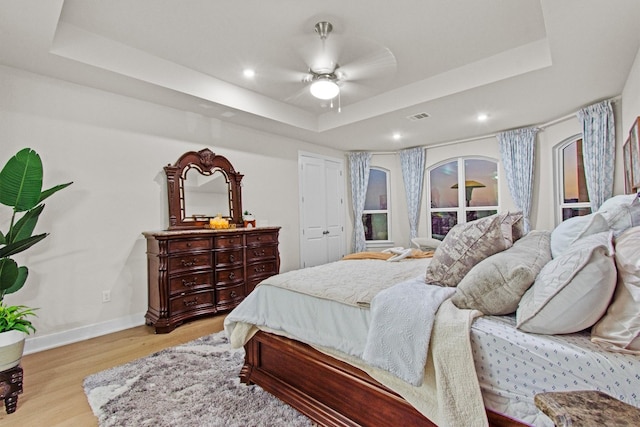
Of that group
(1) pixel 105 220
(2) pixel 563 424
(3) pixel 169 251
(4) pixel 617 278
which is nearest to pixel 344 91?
(3) pixel 169 251

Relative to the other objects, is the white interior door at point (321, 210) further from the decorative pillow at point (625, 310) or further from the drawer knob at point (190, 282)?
the decorative pillow at point (625, 310)

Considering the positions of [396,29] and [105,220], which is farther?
[105,220]

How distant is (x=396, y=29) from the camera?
8.79 ft

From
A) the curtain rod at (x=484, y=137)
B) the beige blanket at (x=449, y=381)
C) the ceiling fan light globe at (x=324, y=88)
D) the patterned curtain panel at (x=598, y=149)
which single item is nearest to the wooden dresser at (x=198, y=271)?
the ceiling fan light globe at (x=324, y=88)

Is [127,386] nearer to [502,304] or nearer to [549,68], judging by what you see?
[502,304]

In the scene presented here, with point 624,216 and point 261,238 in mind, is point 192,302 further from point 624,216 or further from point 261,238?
point 624,216

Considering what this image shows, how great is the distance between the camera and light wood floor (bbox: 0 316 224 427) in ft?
6.05

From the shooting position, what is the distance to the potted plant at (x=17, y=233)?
1979 mm

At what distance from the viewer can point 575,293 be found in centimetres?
104

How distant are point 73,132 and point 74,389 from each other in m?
2.35

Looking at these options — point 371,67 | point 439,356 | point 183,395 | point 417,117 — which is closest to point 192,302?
point 183,395

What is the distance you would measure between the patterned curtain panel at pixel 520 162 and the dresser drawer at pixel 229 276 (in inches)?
169

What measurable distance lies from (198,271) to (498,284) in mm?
3041

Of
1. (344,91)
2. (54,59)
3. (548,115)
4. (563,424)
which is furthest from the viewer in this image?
(548,115)
